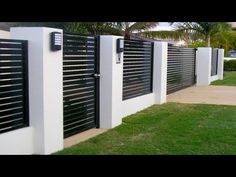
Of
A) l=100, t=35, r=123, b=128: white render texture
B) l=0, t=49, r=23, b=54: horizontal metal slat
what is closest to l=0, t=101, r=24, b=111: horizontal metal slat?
l=0, t=49, r=23, b=54: horizontal metal slat

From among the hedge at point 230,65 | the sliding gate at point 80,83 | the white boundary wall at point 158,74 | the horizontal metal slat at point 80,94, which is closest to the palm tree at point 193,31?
the hedge at point 230,65

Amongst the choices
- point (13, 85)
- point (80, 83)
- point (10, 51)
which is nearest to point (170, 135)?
point (80, 83)

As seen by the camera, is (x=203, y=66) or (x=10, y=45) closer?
(x=10, y=45)

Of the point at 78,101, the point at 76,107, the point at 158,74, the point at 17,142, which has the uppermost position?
the point at 158,74

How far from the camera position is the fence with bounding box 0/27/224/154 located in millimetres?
6715

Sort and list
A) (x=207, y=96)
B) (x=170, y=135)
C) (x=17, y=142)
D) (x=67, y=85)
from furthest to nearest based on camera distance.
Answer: (x=207, y=96) → (x=170, y=135) → (x=67, y=85) → (x=17, y=142)

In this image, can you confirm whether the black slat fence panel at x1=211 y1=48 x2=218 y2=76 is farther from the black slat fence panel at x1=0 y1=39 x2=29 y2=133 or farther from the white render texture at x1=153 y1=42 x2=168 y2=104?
the black slat fence panel at x1=0 y1=39 x2=29 y2=133

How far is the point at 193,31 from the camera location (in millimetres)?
32312

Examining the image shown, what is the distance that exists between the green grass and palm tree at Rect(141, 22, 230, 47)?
53.5 feet

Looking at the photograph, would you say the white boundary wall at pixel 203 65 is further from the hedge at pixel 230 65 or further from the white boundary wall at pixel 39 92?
the white boundary wall at pixel 39 92

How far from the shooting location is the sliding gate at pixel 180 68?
1638 centimetres

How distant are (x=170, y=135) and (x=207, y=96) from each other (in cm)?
760

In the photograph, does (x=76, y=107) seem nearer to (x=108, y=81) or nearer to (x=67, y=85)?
(x=67, y=85)
